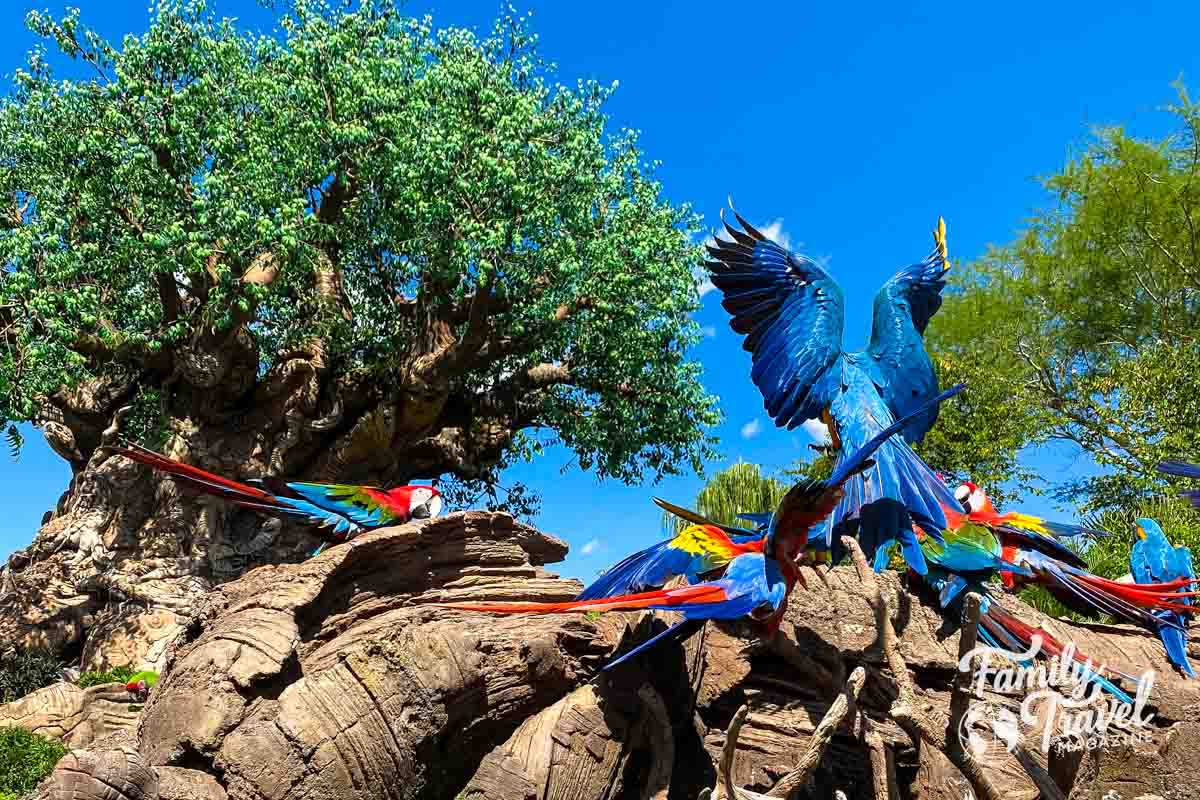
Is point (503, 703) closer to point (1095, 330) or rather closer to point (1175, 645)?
point (1175, 645)

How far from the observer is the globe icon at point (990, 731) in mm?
3961

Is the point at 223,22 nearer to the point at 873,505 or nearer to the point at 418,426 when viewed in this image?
the point at 418,426

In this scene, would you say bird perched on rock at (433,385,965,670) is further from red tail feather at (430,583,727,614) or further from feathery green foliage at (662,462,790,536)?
feathery green foliage at (662,462,790,536)

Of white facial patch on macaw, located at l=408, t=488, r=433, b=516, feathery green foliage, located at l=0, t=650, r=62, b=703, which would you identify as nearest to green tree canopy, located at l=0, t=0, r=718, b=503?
feathery green foliage, located at l=0, t=650, r=62, b=703

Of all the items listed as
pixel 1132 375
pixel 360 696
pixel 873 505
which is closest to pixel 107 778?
pixel 360 696

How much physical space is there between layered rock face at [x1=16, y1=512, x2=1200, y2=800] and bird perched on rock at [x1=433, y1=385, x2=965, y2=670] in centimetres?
35

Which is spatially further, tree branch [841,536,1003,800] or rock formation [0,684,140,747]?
rock formation [0,684,140,747]

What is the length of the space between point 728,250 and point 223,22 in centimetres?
841

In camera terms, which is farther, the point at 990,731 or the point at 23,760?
the point at 23,760

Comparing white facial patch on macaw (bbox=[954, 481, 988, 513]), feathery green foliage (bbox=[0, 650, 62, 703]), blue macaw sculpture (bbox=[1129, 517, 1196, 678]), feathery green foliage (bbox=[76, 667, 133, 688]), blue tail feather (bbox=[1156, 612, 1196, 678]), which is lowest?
blue tail feather (bbox=[1156, 612, 1196, 678])

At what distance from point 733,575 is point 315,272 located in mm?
8900

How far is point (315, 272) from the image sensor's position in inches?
440

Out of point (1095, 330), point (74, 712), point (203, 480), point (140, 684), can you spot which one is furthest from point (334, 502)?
point (1095, 330)

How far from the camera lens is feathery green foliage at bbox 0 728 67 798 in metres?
6.20
